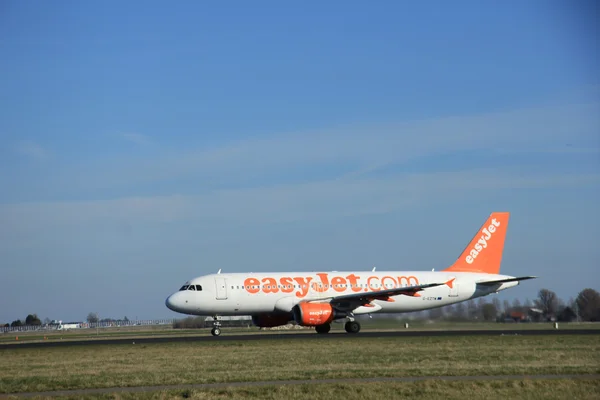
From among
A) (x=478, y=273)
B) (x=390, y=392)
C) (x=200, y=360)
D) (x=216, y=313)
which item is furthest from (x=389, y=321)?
(x=390, y=392)

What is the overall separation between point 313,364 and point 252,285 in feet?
70.6

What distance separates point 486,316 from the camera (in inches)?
2169

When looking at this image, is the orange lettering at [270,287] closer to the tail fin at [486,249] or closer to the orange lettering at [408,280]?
the orange lettering at [408,280]

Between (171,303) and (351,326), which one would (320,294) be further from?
(171,303)

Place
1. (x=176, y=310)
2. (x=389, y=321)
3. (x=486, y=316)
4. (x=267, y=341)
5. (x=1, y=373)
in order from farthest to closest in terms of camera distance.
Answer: (x=486, y=316), (x=389, y=321), (x=176, y=310), (x=267, y=341), (x=1, y=373)

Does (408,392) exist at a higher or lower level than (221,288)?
lower

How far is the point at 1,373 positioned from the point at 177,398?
32.4 feet

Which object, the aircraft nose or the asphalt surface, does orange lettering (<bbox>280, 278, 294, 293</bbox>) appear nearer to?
the aircraft nose

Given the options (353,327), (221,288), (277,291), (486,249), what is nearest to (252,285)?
(277,291)

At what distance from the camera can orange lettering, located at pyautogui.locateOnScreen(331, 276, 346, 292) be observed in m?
46.4

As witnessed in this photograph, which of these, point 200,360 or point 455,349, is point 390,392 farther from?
point 455,349

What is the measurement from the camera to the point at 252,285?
1784 inches

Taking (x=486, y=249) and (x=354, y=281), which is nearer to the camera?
(x=354, y=281)

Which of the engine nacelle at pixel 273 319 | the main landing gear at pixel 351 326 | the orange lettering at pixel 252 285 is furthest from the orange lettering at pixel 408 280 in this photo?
the orange lettering at pixel 252 285
